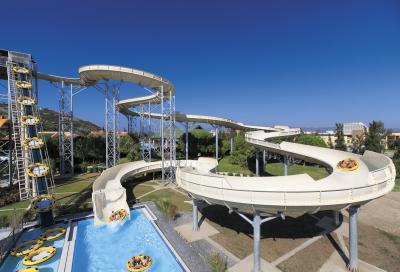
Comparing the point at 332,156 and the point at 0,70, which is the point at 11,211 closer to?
the point at 0,70

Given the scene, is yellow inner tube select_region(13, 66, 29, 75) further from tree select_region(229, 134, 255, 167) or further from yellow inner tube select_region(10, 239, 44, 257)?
tree select_region(229, 134, 255, 167)

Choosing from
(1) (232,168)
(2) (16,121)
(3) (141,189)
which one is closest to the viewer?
(2) (16,121)

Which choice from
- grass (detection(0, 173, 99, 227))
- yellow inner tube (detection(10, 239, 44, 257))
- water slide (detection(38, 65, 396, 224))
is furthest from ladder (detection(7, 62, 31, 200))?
water slide (detection(38, 65, 396, 224))

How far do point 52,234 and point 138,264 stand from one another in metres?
7.39

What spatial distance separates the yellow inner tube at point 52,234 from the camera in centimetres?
1409

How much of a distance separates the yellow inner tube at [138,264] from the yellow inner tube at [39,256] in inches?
178

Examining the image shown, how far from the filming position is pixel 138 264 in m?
11.3

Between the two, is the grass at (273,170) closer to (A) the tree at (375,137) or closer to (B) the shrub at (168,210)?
(A) the tree at (375,137)

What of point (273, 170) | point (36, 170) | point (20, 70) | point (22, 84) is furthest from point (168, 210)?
point (273, 170)

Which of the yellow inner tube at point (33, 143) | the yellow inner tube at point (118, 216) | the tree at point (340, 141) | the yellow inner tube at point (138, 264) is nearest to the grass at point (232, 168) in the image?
the yellow inner tube at point (118, 216)

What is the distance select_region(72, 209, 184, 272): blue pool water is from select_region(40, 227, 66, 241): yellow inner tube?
3.38ft

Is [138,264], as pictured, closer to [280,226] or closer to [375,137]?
[280,226]

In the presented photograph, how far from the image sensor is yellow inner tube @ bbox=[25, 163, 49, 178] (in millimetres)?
16312

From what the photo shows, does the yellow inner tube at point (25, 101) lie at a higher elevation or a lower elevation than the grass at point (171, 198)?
higher
